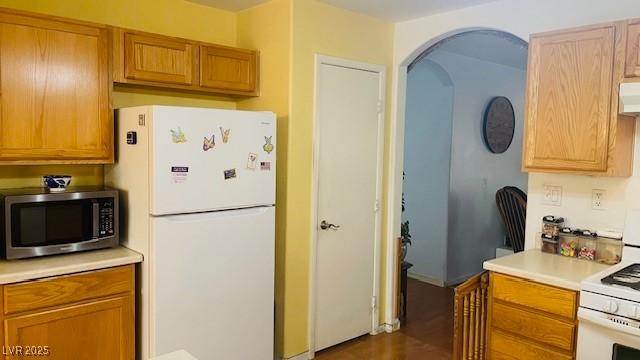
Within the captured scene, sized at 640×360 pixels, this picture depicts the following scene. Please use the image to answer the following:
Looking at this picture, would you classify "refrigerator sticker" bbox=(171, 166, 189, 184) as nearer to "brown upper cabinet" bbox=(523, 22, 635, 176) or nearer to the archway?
"brown upper cabinet" bbox=(523, 22, 635, 176)

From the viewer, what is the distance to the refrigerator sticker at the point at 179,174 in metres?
2.52

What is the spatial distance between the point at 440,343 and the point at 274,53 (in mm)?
2456

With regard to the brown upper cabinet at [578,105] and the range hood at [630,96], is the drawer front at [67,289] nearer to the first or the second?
the brown upper cabinet at [578,105]

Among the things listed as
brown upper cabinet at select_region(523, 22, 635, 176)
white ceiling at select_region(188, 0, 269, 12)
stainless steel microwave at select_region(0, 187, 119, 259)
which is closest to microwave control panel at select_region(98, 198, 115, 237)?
stainless steel microwave at select_region(0, 187, 119, 259)

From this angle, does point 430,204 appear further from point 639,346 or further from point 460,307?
point 639,346

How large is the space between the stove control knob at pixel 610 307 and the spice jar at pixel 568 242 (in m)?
0.70

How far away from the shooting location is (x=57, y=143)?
2543 mm

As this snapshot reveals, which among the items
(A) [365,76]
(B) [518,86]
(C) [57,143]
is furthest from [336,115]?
(B) [518,86]

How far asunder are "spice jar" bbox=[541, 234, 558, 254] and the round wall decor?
8.37 ft

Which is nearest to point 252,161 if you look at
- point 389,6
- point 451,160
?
point 389,6

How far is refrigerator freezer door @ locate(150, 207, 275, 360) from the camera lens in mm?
2529

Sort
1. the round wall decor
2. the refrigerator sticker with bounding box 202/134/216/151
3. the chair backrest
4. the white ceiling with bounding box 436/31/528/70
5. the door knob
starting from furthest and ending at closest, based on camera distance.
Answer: the round wall decor
the chair backrest
the white ceiling with bounding box 436/31/528/70
the door knob
the refrigerator sticker with bounding box 202/134/216/151

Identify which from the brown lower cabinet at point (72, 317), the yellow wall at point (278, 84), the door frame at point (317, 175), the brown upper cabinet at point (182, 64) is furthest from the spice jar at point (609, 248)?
the brown lower cabinet at point (72, 317)

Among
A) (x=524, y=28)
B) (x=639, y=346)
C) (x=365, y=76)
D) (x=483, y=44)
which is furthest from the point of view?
(x=483, y=44)
